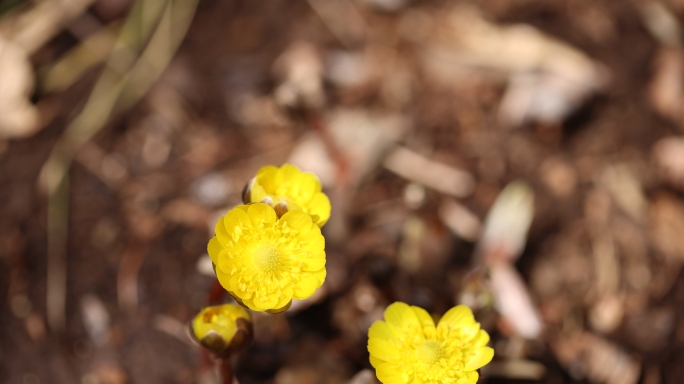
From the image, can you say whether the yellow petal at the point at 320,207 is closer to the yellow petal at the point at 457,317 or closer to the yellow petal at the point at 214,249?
the yellow petal at the point at 214,249

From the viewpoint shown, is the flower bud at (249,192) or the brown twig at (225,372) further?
the brown twig at (225,372)

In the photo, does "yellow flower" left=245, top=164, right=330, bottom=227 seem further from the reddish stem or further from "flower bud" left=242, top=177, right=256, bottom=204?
the reddish stem

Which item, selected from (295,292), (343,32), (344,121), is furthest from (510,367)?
(343,32)

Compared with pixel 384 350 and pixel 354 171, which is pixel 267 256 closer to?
pixel 384 350

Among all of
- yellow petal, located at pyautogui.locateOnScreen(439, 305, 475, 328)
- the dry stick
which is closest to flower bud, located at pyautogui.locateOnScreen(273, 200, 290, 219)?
yellow petal, located at pyautogui.locateOnScreen(439, 305, 475, 328)

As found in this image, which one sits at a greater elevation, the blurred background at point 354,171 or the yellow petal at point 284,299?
the yellow petal at point 284,299

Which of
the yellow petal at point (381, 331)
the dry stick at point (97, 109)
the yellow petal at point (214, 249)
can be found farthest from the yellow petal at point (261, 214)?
the dry stick at point (97, 109)

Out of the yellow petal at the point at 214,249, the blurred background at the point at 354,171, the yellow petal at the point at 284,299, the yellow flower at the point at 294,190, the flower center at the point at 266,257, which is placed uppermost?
the yellow flower at the point at 294,190
